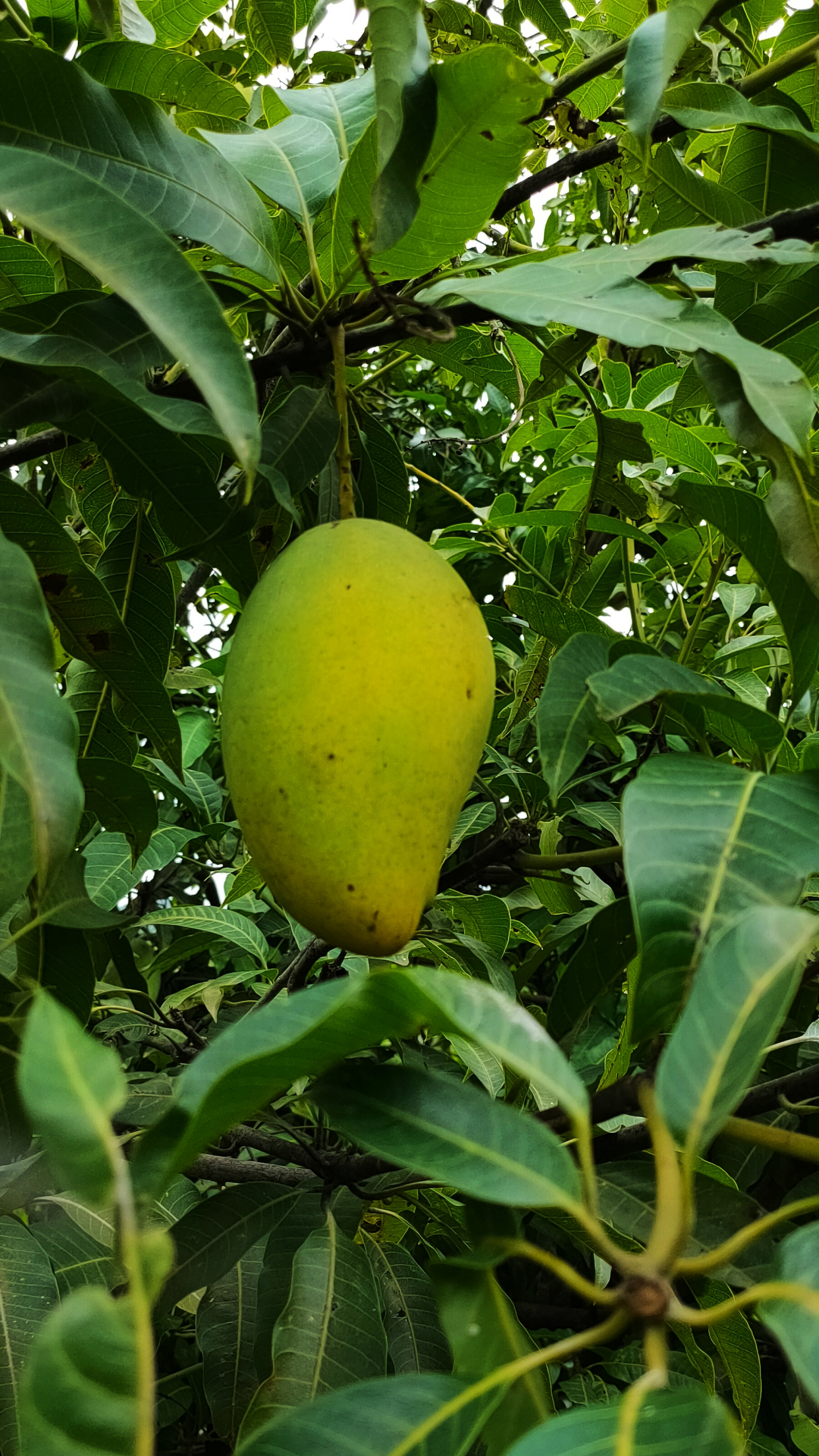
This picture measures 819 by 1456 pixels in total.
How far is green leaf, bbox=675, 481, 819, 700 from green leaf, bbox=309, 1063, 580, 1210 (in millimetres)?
277

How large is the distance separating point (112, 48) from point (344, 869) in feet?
1.76

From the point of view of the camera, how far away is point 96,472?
0.83 metres

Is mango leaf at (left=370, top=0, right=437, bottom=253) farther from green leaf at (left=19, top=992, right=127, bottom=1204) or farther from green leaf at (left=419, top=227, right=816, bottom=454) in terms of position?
green leaf at (left=19, top=992, right=127, bottom=1204)

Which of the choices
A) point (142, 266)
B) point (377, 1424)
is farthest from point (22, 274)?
point (377, 1424)

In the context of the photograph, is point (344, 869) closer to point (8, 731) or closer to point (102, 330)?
point (8, 731)

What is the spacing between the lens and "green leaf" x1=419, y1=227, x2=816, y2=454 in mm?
439

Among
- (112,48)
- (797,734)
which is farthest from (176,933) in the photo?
(112,48)

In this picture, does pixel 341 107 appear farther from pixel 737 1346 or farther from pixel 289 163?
pixel 737 1346

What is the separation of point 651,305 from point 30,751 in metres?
0.32

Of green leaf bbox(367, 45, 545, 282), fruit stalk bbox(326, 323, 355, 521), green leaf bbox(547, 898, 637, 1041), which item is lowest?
green leaf bbox(547, 898, 637, 1041)

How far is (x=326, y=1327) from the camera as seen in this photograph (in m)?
0.60

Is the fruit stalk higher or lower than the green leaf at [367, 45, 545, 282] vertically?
lower

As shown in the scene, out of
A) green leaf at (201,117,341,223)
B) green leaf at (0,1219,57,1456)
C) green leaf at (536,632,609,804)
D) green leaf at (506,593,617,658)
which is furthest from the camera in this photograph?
green leaf at (506,593,617,658)

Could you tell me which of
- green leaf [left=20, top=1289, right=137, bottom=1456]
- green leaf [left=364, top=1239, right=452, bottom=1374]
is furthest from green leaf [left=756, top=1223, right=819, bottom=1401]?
green leaf [left=364, top=1239, right=452, bottom=1374]
